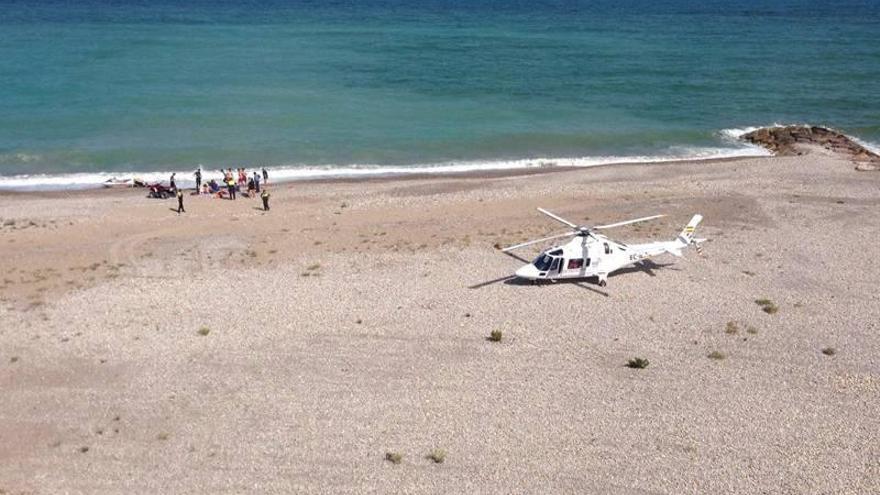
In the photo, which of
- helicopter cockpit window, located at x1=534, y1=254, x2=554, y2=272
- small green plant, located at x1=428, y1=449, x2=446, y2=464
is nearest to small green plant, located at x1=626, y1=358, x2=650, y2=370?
helicopter cockpit window, located at x1=534, y1=254, x2=554, y2=272

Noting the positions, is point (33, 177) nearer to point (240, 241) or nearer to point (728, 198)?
point (240, 241)

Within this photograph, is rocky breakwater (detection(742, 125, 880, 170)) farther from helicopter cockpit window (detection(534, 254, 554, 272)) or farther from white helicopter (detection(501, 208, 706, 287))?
helicopter cockpit window (detection(534, 254, 554, 272))

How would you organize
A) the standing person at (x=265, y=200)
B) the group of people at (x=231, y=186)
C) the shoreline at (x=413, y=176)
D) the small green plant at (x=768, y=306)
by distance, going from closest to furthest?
the small green plant at (x=768, y=306) < the standing person at (x=265, y=200) < the group of people at (x=231, y=186) < the shoreline at (x=413, y=176)

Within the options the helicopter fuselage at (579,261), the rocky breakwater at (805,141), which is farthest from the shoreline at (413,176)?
the helicopter fuselage at (579,261)

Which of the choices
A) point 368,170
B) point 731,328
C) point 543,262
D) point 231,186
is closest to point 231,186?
point 231,186

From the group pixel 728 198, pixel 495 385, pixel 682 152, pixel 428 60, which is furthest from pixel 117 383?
pixel 428 60

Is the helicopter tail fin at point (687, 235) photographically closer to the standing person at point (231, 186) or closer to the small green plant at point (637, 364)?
the small green plant at point (637, 364)
